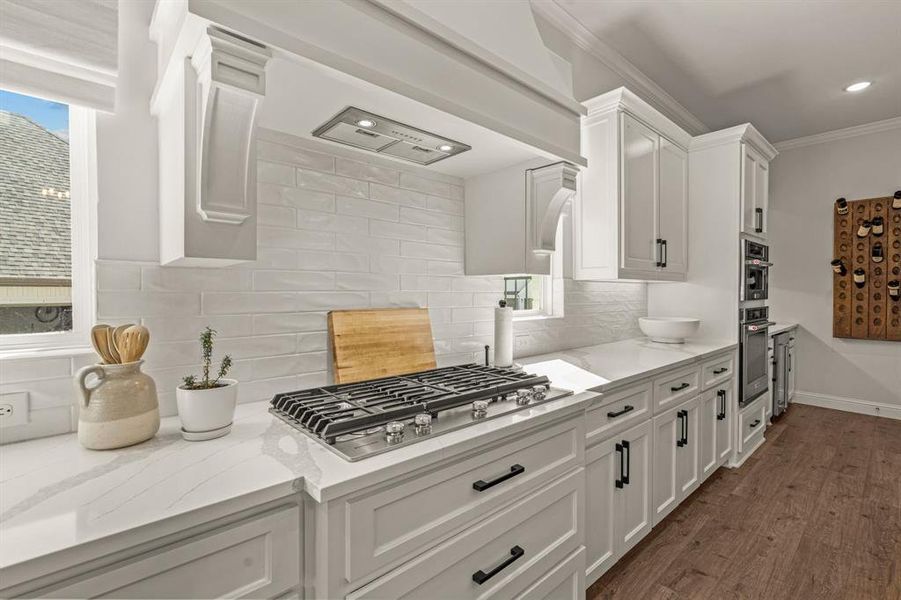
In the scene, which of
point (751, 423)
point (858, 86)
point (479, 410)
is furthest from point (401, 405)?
point (858, 86)

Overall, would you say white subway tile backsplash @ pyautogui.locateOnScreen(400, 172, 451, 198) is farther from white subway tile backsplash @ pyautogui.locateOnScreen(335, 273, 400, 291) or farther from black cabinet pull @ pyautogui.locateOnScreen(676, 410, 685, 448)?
black cabinet pull @ pyautogui.locateOnScreen(676, 410, 685, 448)

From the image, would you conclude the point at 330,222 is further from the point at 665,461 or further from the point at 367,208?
the point at 665,461

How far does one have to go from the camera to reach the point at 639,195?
2709 millimetres

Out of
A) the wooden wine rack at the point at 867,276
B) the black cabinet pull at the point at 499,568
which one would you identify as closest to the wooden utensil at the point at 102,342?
the black cabinet pull at the point at 499,568

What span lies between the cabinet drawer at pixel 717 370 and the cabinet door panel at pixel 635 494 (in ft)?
2.70

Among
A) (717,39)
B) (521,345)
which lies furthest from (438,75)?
(717,39)

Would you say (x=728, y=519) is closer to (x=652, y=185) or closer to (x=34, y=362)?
(x=652, y=185)

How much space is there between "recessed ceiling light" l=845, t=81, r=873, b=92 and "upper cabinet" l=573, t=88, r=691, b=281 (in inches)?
73.3

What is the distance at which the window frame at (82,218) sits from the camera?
120cm

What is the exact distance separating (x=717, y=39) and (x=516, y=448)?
3.01 meters

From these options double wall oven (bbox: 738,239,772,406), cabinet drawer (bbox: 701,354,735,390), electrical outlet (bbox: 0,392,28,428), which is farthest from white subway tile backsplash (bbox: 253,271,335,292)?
double wall oven (bbox: 738,239,772,406)

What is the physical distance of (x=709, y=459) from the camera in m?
2.73

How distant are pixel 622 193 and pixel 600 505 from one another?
169 centimetres

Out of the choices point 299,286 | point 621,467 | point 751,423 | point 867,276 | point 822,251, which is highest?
point 822,251
